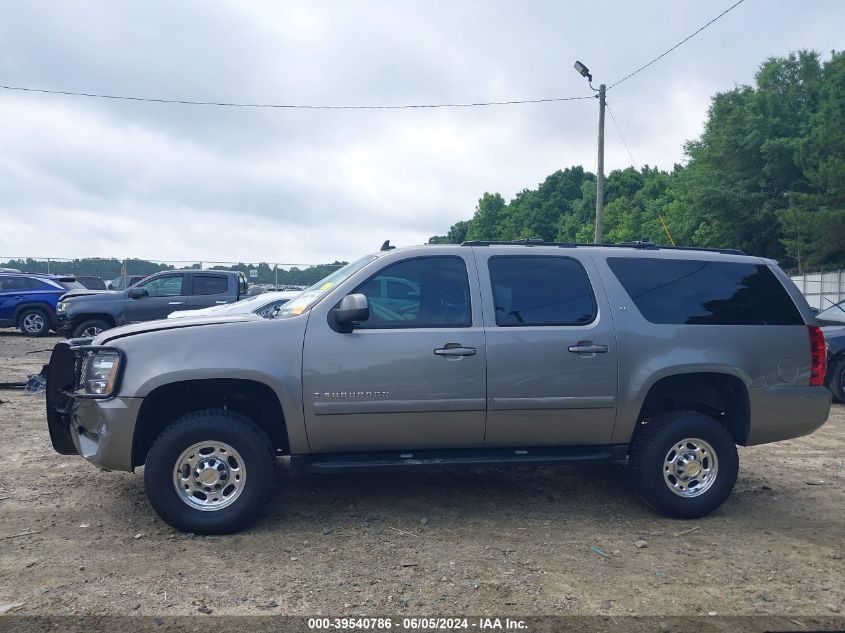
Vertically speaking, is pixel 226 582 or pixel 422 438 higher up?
pixel 422 438

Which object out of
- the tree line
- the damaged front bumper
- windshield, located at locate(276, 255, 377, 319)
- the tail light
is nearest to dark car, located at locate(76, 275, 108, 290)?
the tree line

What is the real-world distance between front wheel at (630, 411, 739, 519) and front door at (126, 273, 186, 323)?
1206 centimetres

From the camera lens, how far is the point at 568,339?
5059mm

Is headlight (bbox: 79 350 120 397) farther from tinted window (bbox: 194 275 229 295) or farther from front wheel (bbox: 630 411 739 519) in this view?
tinted window (bbox: 194 275 229 295)

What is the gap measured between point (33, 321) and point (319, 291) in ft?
53.5

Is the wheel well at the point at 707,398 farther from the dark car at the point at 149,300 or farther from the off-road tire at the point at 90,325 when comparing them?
the off-road tire at the point at 90,325

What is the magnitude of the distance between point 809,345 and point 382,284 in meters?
3.10

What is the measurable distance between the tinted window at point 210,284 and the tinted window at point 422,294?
11.2 m

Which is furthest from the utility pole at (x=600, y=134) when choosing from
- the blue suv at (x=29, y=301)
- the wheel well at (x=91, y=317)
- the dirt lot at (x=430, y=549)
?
the dirt lot at (x=430, y=549)

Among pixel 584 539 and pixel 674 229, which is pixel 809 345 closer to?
pixel 584 539

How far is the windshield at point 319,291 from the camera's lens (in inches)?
198

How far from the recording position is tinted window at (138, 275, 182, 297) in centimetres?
1544

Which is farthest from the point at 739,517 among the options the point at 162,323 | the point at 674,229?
the point at 674,229

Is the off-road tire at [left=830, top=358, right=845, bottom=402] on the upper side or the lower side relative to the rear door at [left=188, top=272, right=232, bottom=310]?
lower
